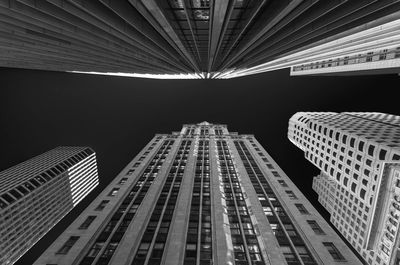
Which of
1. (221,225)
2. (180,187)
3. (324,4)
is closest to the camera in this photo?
(324,4)

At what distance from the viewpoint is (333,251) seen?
29.4 meters

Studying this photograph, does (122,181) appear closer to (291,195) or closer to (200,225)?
(200,225)

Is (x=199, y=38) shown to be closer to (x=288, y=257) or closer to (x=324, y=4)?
(x=324, y=4)

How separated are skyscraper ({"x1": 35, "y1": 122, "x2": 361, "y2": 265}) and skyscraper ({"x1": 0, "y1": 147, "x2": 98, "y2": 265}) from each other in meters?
93.5

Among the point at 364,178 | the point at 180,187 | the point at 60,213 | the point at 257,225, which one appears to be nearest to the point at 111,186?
the point at 180,187

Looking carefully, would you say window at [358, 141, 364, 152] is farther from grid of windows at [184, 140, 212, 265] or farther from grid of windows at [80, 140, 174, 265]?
grid of windows at [80, 140, 174, 265]

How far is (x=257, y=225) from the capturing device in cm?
3591

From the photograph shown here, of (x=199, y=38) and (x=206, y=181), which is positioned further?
(x=206, y=181)

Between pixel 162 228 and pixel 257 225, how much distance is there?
13.9m

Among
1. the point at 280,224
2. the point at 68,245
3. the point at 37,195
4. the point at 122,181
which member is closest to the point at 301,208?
the point at 280,224

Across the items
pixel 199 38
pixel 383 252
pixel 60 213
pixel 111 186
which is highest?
pixel 199 38

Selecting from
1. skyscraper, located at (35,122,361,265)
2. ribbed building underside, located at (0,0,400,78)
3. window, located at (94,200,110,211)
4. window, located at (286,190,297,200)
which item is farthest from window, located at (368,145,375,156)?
window, located at (94,200,110,211)

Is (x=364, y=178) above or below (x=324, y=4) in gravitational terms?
below

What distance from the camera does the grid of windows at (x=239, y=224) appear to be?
3027cm
